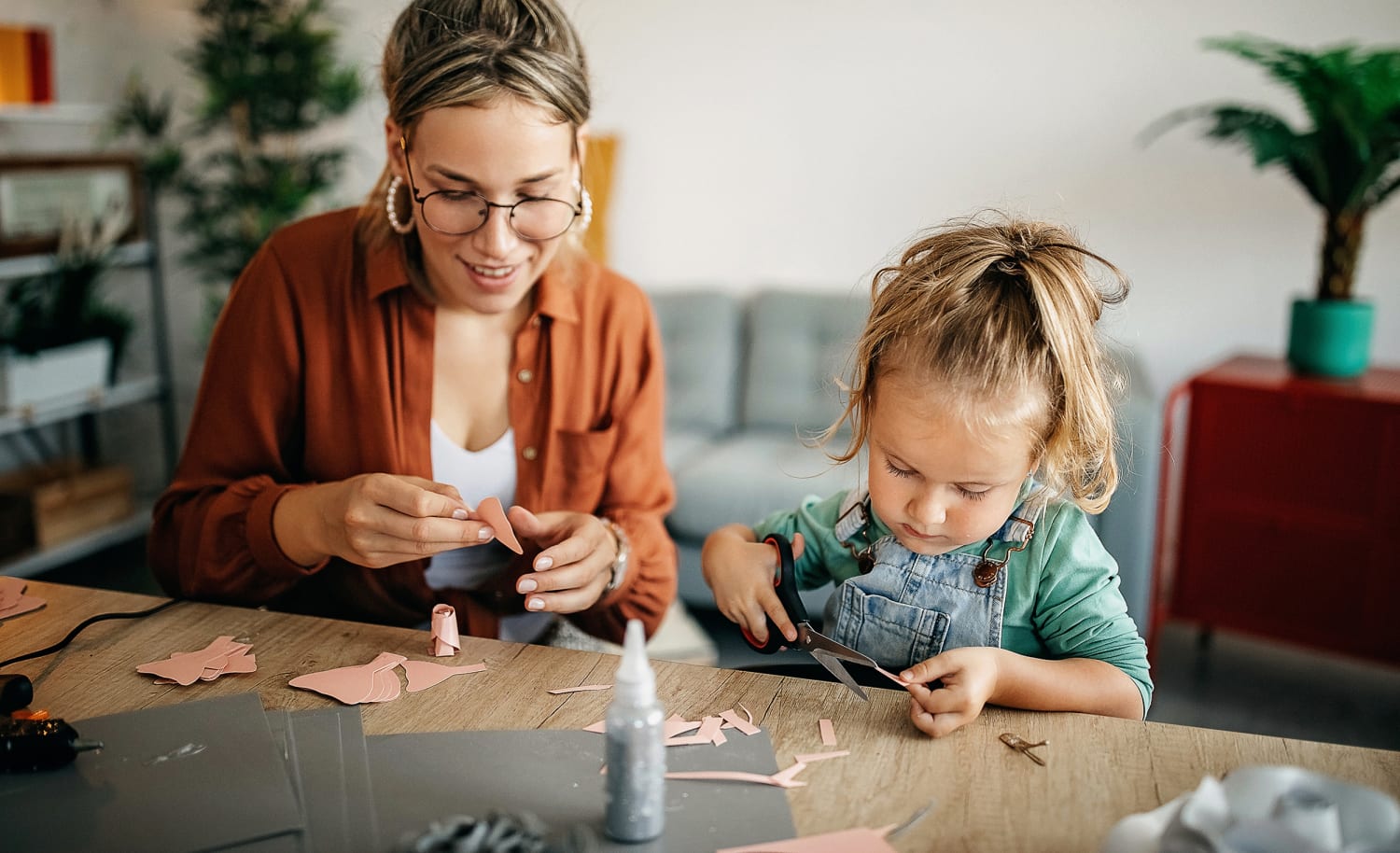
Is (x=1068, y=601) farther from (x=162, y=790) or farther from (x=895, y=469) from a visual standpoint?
(x=162, y=790)

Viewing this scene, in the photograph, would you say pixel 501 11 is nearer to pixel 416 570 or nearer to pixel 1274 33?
pixel 416 570

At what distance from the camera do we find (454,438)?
1.54 meters

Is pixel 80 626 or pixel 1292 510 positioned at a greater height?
pixel 80 626

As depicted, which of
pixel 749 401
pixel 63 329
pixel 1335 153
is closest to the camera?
pixel 1335 153

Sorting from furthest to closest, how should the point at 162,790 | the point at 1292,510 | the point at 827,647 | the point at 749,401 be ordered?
the point at 749,401
the point at 1292,510
the point at 827,647
the point at 162,790

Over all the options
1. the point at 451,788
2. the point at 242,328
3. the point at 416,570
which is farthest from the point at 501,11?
the point at 451,788

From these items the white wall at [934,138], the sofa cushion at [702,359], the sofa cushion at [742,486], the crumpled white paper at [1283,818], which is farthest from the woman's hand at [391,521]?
the sofa cushion at [702,359]

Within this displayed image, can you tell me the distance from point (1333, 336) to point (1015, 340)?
2.07m

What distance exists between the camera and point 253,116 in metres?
3.73

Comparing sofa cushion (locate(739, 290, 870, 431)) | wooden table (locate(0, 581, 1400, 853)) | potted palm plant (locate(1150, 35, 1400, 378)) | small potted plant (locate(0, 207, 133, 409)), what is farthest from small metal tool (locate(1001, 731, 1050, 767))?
small potted plant (locate(0, 207, 133, 409))

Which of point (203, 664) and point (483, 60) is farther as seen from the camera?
point (483, 60)

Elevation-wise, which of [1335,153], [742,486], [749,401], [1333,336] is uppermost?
[1335,153]

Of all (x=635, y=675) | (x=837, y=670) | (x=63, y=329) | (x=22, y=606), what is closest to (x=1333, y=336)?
(x=837, y=670)

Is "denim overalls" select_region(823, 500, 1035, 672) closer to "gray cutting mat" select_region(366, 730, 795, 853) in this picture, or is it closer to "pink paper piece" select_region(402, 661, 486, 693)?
"gray cutting mat" select_region(366, 730, 795, 853)
